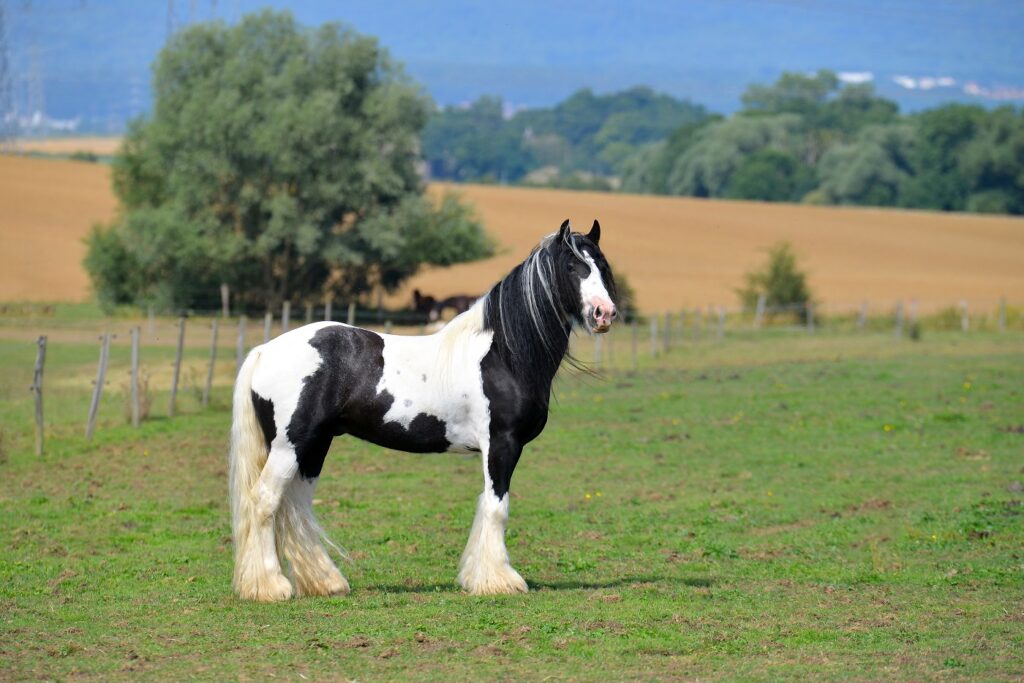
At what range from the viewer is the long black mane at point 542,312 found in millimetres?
7957

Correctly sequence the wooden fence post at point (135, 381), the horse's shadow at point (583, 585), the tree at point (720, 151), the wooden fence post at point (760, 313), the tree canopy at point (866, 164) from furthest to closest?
1. the tree at point (720, 151)
2. the tree canopy at point (866, 164)
3. the wooden fence post at point (760, 313)
4. the wooden fence post at point (135, 381)
5. the horse's shadow at point (583, 585)

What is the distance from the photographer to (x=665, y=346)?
30297 mm

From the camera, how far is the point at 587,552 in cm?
971

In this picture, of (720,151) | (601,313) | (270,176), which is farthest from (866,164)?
(601,313)

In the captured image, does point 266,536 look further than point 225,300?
No

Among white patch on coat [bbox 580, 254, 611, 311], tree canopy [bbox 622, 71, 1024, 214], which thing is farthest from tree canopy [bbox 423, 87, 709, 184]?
white patch on coat [bbox 580, 254, 611, 311]

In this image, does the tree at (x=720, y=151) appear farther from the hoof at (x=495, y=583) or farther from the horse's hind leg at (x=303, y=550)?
the horse's hind leg at (x=303, y=550)

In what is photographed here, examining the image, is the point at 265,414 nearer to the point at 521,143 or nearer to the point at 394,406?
the point at 394,406

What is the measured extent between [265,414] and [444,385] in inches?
46.1

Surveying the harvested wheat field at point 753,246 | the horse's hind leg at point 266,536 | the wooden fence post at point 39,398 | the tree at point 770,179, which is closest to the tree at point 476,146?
the tree at point 770,179

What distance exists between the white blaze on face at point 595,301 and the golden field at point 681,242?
34337 mm

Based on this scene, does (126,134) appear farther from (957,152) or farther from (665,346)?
(957,152)

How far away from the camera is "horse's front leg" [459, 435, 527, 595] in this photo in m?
7.91

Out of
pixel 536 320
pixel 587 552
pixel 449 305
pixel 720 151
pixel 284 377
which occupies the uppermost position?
pixel 720 151
